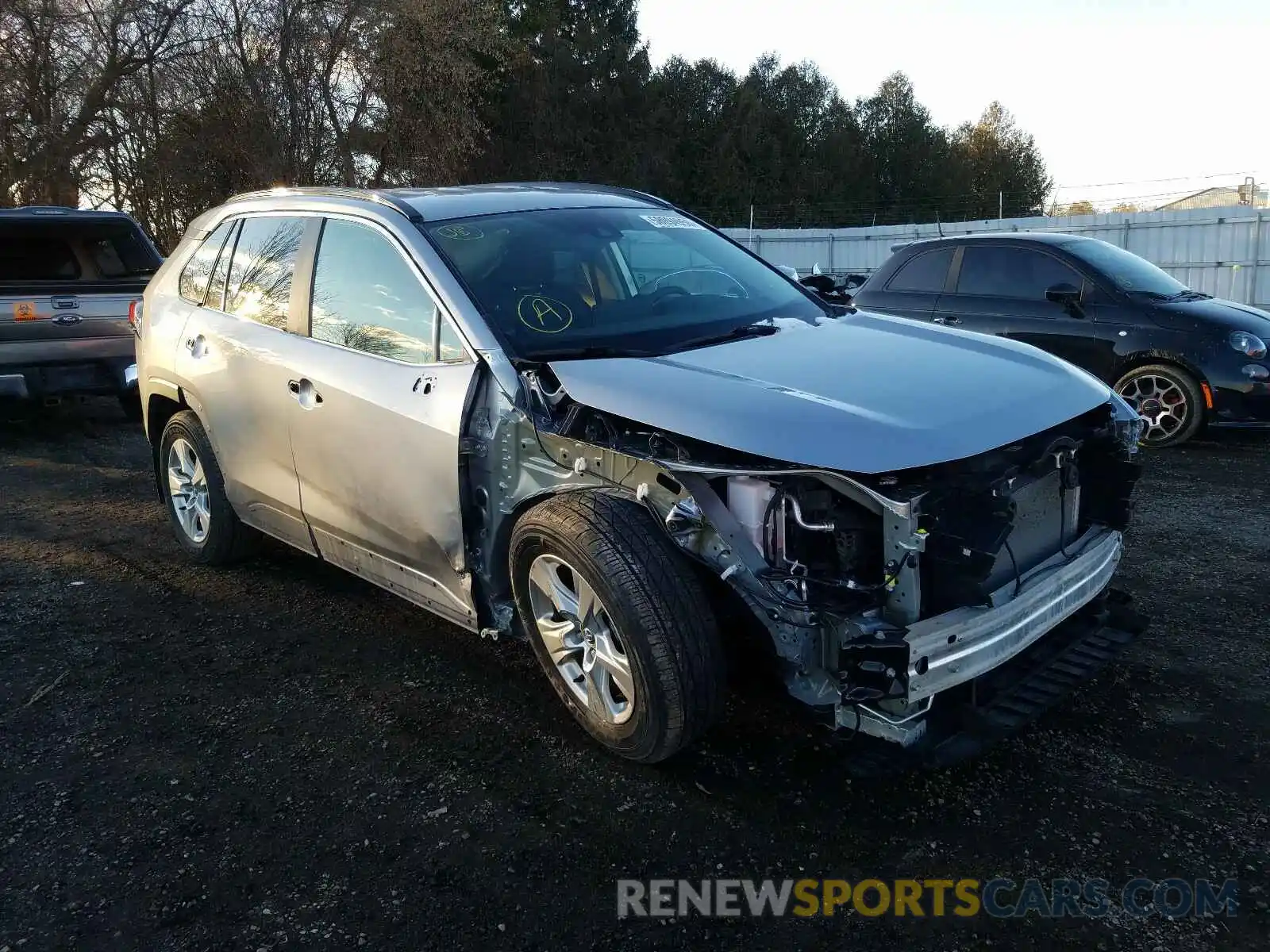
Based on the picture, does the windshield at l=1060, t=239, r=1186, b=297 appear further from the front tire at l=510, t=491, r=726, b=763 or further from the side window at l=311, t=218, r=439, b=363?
the front tire at l=510, t=491, r=726, b=763

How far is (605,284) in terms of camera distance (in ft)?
13.1

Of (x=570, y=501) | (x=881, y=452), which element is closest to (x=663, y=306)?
(x=570, y=501)

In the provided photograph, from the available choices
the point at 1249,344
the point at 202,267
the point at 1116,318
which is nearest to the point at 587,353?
the point at 202,267

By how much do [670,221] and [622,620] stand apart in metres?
2.32

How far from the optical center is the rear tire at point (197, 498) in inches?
201

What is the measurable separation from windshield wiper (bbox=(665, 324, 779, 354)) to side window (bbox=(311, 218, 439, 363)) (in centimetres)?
82

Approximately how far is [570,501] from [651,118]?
42.1 meters

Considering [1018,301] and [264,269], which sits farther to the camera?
[1018,301]

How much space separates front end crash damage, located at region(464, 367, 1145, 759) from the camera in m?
2.78

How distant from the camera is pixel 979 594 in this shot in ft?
9.45

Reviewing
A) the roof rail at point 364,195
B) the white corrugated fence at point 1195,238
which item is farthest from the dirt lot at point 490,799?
the white corrugated fence at point 1195,238

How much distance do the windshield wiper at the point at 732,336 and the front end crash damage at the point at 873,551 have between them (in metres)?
0.58

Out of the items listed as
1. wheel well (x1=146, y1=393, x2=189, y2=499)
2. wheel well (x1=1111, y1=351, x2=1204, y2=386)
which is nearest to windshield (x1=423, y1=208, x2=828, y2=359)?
wheel well (x1=146, y1=393, x2=189, y2=499)

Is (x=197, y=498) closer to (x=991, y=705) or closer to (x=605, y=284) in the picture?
(x=605, y=284)
